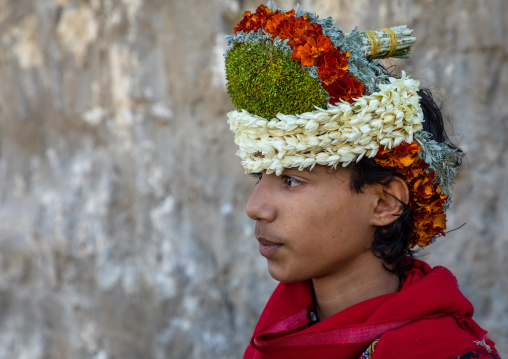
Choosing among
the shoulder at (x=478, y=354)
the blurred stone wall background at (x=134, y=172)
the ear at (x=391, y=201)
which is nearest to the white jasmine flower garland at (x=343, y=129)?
the ear at (x=391, y=201)

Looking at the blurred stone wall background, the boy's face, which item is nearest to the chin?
the boy's face

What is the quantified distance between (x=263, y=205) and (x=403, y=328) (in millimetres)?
571

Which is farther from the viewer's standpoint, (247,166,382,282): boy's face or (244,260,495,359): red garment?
(247,166,382,282): boy's face

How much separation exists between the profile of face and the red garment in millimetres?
189

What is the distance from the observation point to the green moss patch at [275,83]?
1.72 m

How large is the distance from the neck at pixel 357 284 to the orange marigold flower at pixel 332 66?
2.06 feet

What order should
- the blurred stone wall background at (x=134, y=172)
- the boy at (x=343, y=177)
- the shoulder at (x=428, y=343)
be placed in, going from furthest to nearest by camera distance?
the blurred stone wall background at (x=134, y=172)
the boy at (x=343, y=177)
the shoulder at (x=428, y=343)

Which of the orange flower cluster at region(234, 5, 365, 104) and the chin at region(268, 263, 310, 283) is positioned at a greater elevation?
the orange flower cluster at region(234, 5, 365, 104)

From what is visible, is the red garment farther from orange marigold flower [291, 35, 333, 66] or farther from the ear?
orange marigold flower [291, 35, 333, 66]

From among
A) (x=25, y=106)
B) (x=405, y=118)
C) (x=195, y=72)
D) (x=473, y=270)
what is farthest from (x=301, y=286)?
(x=25, y=106)

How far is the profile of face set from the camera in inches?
69.4

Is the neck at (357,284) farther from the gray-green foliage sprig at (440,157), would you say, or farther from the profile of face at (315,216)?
Result: the gray-green foliage sprig at (440,157)

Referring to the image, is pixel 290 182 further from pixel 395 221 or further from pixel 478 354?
pixel 478 354

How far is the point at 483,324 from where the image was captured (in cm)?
312
